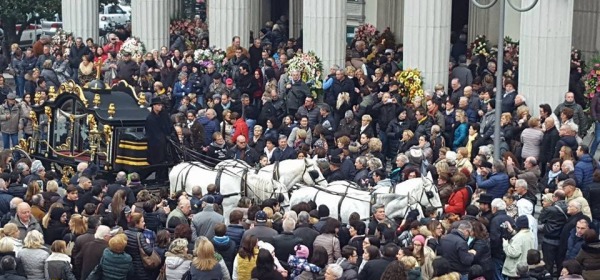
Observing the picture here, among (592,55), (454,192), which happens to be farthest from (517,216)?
(592,55)

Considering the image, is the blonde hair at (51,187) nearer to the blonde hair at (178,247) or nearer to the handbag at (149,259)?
the handbag at (149,259)

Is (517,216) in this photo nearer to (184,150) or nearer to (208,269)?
(208,269)

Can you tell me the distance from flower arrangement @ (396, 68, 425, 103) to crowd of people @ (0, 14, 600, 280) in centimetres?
34

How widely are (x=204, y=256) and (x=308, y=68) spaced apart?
47.1 feet

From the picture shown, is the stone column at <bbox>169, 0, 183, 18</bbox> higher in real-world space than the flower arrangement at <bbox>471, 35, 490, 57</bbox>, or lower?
higher

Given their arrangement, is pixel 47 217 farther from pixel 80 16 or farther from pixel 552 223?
pixel 80 16

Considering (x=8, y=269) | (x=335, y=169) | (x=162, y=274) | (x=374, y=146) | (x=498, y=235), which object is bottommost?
(x=162, y=274)

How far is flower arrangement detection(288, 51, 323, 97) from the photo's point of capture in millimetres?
34312

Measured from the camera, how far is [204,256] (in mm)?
20531

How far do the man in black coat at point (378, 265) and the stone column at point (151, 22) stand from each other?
19850mm

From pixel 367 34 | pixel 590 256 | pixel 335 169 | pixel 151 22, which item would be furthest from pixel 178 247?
pixel 367 34

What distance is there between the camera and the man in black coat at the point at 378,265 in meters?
20.4

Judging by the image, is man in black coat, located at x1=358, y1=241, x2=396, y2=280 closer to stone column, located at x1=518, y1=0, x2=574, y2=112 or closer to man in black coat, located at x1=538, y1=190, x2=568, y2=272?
man in black coat, located at x1=538, y1=190, x2=568, y2=272

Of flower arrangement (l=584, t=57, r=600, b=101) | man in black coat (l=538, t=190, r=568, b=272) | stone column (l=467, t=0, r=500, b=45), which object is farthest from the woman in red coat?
stone column (l=467, t=0, r=500, b=45)
